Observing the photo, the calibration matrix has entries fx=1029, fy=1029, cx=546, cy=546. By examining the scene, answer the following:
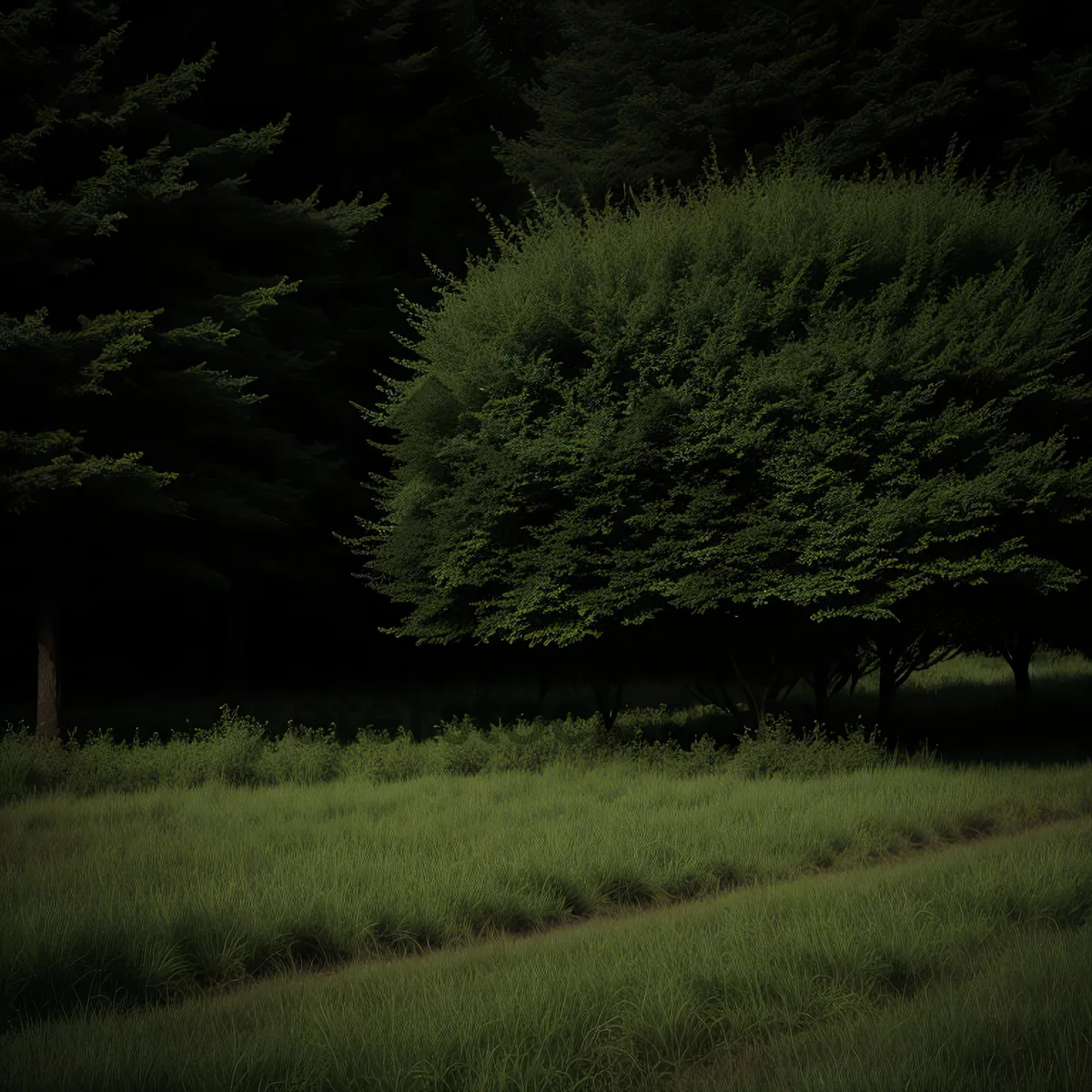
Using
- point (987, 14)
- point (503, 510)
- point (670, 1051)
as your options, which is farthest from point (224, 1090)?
point (987, 14)

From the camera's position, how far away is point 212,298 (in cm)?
1595

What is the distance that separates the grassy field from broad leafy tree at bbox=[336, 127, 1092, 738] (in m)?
2.73

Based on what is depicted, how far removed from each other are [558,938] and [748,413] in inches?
321

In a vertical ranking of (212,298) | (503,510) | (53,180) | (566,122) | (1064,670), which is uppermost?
(566,122)

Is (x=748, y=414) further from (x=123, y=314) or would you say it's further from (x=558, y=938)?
(x=123, y=314)

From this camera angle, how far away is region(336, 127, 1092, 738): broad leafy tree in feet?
41.8

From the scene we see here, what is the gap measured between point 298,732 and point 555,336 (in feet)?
27.6

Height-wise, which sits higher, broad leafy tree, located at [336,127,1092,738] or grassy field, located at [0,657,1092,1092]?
broad leafy tree, located at [336,127,1092,738]

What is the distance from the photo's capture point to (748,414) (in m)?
13.2

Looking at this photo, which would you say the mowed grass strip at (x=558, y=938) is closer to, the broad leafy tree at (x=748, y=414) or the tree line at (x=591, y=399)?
the broad leafy tree at (x=748, y=414)

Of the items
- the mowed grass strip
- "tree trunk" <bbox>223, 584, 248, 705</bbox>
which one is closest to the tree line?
"tree trunk" <bbox>223, 584, 248, 705</bbox>

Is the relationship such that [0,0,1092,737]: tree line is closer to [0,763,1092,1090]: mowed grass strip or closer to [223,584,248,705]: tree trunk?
[223,584,248,705]: tree trunk

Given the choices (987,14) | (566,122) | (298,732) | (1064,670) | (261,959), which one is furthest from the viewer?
(1064,670)

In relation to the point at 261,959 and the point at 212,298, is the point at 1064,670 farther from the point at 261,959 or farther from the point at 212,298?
the point at 261,959
